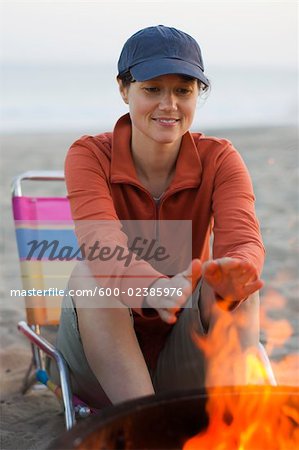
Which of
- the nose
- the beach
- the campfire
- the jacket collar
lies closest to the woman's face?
the nose

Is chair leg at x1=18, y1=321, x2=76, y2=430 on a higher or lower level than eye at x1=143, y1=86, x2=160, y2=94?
lower

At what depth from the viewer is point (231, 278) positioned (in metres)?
1.75

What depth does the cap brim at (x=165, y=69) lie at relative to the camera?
2.11 m

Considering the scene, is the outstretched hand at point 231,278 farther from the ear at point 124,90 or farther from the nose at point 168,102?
the ear at point 124,90

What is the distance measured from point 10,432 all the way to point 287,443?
1278mm

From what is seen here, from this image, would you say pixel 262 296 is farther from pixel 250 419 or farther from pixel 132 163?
pixel 250 419

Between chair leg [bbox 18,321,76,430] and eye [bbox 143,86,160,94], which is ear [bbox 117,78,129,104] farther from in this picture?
chair leg [bbox 18,321,76,430]

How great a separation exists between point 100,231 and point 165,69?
55cm

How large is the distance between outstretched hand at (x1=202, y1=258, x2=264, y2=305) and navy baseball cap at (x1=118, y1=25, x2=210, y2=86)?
2.34ft

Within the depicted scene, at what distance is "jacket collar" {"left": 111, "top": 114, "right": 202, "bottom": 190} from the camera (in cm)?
231

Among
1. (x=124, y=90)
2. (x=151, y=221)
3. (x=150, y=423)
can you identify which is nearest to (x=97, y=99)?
(x=124, y=90)

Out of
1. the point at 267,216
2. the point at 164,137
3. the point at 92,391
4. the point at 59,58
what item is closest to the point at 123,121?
the point at 164,137

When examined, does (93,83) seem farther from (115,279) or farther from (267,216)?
(115,279)

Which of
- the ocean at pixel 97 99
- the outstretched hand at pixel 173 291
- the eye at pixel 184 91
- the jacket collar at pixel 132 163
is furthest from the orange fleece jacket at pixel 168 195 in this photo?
the ocean at pixel 97 99
